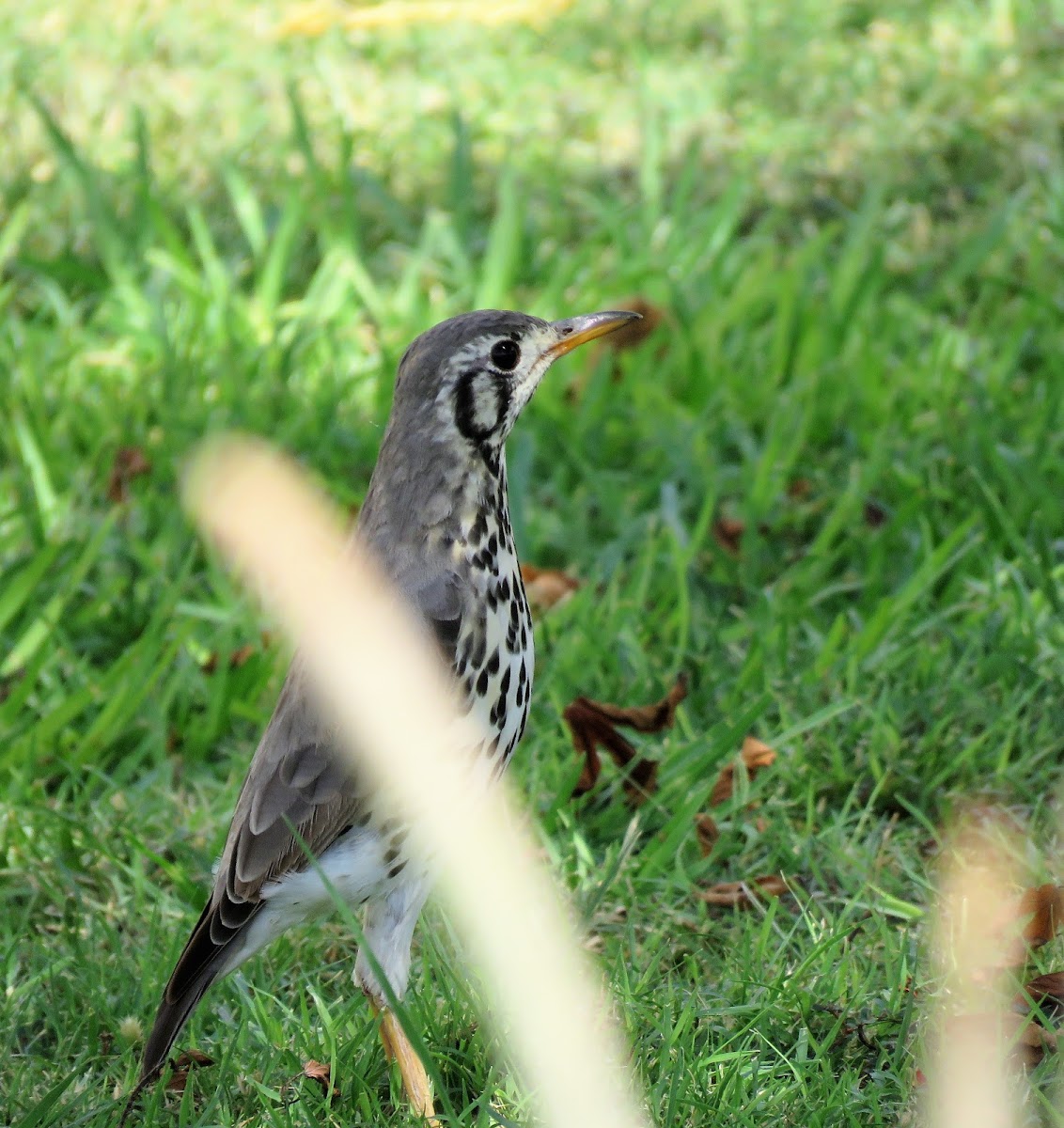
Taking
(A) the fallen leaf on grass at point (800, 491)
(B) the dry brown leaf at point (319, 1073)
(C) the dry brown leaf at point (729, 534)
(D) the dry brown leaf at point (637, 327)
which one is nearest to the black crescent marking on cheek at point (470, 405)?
(B) the dry brown leaf at point (319, 1073)

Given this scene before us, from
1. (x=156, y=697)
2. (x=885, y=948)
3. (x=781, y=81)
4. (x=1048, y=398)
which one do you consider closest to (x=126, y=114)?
(x=781, y=81)

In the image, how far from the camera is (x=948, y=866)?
3699mm

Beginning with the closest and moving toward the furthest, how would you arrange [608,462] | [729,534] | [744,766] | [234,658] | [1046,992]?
1. [1046,992]
2. [744,766]
3. [234,658]
4. [729,534]
5. [608,462]

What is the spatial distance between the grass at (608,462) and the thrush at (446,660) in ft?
0.59

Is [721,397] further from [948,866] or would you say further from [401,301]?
[948,866]

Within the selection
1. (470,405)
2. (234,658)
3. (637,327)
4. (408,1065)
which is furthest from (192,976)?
(637,327)

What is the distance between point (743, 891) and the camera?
3609 mm

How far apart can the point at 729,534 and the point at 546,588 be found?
22.5 inches

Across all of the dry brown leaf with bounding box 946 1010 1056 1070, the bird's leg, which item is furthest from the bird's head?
the dry brown leaf with bounding box 946 1010 1056 1070

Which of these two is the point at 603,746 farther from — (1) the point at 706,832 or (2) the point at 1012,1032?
(2) the point at 1012,1032

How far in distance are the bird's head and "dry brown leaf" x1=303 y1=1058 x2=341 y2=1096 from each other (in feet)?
3.66

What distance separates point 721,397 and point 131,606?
1863 mm

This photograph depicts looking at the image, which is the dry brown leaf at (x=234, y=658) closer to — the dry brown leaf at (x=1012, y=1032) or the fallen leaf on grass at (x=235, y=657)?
the fallen leaf on grass at (x=235, y=657)

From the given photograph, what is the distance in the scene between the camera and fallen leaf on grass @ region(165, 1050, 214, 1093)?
3.11 meters
